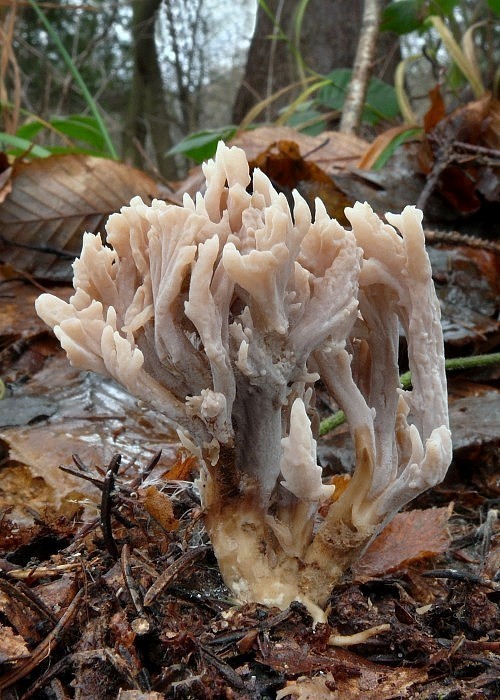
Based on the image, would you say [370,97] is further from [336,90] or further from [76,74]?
[76,74]

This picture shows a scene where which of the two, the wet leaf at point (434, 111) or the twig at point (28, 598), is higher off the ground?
the wet leaf at point (434, 111)

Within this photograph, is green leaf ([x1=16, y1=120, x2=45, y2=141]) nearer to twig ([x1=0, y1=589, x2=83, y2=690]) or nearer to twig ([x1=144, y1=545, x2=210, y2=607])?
twig ([x1=144, y1=545, x2=210, y2=607])

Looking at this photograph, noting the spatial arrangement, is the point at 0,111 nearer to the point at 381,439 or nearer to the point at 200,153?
the point at 200,153

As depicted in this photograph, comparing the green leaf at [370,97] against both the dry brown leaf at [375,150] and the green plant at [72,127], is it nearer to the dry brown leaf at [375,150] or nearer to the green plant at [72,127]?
the dry brown leaf at [375,150]

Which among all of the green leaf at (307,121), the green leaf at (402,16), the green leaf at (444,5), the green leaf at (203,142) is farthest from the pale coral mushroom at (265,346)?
the green leaf at (307,121)

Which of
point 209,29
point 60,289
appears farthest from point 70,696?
point 209,29
